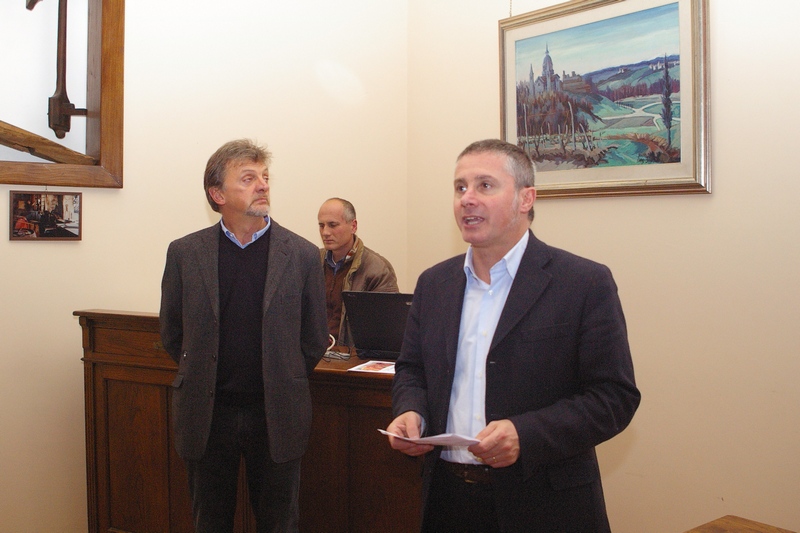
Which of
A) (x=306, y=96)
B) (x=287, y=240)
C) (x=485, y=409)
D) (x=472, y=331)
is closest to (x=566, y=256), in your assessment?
(x=472, y=331)

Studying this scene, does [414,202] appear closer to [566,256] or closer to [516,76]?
[516,76]

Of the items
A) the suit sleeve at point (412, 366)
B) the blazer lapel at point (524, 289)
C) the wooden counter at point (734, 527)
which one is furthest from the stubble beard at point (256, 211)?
the wooden counter at point (734, 527)

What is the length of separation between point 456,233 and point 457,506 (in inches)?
131

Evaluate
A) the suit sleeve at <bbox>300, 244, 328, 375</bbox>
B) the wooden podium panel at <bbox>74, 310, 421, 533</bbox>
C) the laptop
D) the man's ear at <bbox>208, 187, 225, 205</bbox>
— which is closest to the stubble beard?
the man's ear at <bbox>208, 187, 225, 205</bbox>

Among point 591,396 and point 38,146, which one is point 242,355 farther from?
point 38,146

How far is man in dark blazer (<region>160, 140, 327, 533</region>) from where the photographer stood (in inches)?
102

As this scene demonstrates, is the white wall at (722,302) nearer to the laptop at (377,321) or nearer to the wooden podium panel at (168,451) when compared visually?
the laptop at (377,321)

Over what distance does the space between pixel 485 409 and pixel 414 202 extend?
365cm

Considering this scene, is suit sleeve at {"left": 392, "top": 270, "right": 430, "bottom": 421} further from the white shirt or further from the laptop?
the laptop

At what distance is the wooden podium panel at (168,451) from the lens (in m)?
2.99

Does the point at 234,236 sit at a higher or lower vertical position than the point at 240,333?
higher

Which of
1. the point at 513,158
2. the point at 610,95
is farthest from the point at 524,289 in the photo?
the point at 610,95

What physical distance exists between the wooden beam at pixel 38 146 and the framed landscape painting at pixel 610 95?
2.53 metres

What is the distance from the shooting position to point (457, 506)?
1.80m
